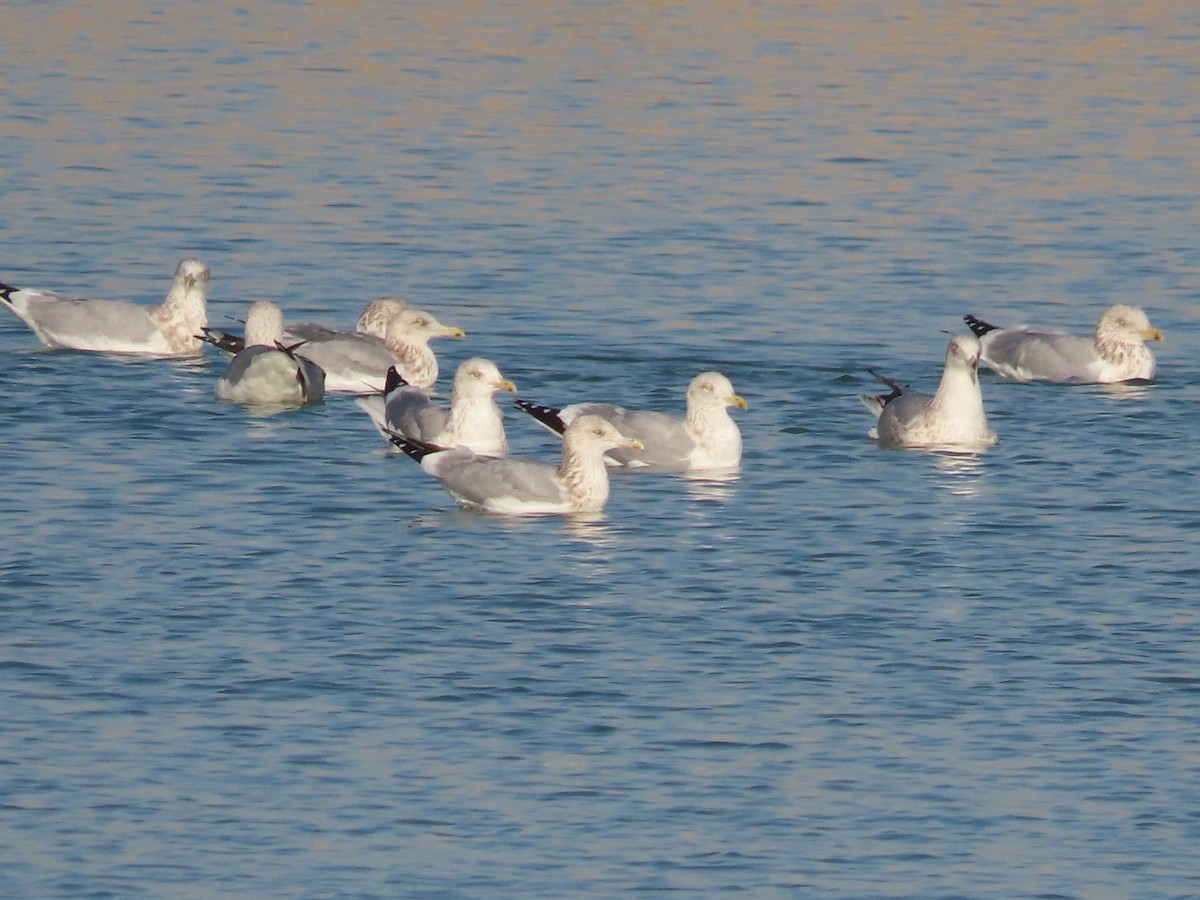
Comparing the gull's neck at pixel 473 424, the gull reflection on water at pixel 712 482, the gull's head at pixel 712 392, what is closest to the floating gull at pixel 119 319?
the gull's neck at pixel 473 424

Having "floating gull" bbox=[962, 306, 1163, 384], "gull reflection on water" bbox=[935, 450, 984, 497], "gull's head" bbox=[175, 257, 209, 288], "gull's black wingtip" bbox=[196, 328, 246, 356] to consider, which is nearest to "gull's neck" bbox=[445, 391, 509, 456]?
"gull reflection on water" bbox=[935, 450, 984, 497]

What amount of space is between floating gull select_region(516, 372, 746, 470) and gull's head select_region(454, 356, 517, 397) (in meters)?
0.52

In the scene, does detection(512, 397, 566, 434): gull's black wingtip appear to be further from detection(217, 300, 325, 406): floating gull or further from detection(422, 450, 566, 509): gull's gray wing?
detection(217, 300, 325, 406): floating gull

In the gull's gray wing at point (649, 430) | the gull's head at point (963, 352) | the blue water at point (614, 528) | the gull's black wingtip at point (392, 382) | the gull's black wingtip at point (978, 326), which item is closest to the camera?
the blue water at point (614, 528)

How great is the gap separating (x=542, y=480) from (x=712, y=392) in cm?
187

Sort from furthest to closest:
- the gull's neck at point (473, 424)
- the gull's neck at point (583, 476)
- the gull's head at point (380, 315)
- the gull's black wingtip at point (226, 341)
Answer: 1. the gull's head at point (380, 315)
2. the gull's black wingtip at point (226, 341)
3. the gull's neck at point (473, 424)
4. the gull's neck at point (583, 476)

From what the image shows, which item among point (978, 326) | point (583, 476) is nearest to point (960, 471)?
point (583, 476)

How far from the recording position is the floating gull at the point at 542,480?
1816cm

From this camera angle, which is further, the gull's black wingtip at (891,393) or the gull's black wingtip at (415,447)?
the gull's black wingtip at (891,393)

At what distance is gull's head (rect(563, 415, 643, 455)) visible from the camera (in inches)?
717

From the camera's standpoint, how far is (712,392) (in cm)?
1958

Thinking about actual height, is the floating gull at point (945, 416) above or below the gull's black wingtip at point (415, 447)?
above

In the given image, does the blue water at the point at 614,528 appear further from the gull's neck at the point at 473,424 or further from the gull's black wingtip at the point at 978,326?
the gull's neck at the point at 473,424

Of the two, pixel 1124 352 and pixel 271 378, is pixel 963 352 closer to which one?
pixel 1124 352
